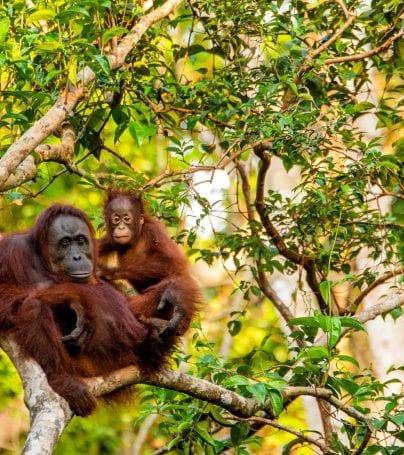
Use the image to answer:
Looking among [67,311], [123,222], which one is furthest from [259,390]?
[123,222]

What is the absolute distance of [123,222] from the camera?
204 inches

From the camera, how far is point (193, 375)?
13.8 feet

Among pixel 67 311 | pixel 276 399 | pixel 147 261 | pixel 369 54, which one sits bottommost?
pixel 276 399

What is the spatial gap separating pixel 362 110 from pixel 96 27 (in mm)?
1691

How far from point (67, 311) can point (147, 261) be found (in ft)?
3.42

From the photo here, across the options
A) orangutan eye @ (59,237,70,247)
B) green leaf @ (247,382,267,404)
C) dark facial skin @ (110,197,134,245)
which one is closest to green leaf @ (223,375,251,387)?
green leaf @ (247,382,267,404)

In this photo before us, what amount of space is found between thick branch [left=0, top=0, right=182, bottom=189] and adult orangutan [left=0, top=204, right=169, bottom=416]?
435 millimetres

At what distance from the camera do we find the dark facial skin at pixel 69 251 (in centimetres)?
422

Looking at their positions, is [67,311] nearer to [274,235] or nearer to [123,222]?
[123,222]

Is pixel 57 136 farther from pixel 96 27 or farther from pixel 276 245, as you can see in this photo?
pixel 276 245

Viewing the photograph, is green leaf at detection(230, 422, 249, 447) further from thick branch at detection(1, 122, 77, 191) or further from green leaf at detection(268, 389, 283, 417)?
thick branch at detection(1, 122, 77, 191)

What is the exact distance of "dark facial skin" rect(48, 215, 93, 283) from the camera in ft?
13.9

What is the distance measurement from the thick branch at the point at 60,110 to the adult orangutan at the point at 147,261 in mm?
818

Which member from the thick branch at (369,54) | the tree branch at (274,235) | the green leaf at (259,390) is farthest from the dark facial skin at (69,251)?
the thick branch at (369,54)
